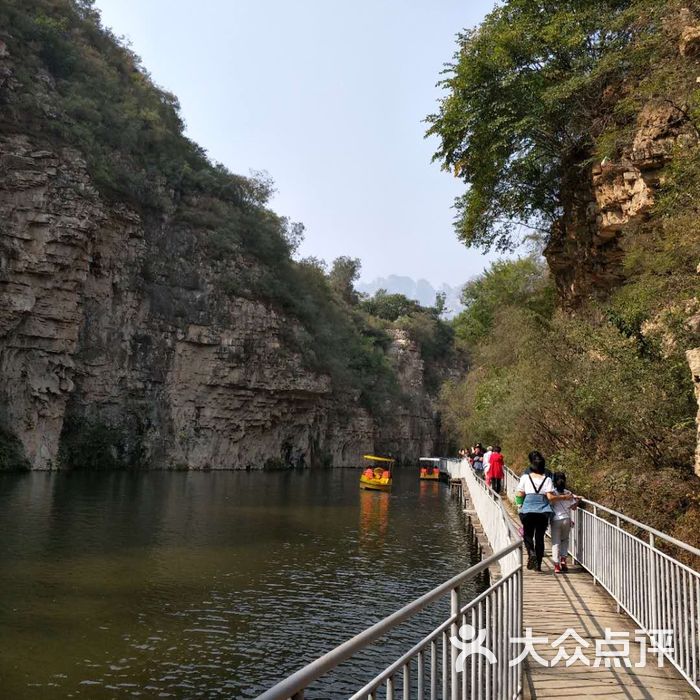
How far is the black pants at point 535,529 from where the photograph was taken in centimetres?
922

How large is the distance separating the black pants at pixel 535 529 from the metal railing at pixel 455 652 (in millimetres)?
3651

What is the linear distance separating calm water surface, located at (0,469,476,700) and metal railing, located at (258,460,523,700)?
479 centimetres

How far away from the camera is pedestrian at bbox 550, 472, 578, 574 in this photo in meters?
9.62

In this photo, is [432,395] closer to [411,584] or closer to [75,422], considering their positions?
[75,422]

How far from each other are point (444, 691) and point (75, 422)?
44176 millimetres

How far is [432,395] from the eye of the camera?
83938 mm

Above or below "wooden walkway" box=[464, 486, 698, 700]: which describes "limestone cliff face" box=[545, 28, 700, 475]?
above

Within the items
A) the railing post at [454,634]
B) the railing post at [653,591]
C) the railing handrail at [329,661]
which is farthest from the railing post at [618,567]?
the railing handrail at [329,661]

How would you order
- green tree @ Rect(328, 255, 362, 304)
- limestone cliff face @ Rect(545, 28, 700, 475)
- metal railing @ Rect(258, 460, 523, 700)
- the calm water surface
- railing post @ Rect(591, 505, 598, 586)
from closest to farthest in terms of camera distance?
metal railing @ Rect(258, 460, 523, 700)
the calm water surface
railing post @ Rect(591, 505, 598, 586)
limestone cliff face @ Rect(545, 28, 700, 475)
green tree @ Rect(328, 255, 362, 304)

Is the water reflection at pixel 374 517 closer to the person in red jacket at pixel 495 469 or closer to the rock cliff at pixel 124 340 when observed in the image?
the person in red jacket at pixel 495 469

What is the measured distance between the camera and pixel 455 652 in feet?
11.6

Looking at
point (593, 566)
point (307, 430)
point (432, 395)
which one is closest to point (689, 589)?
point (593, 566)

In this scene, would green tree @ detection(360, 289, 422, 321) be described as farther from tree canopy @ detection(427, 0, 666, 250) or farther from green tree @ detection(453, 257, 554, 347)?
tree canopy @ detection(427, 0, 666, 250)

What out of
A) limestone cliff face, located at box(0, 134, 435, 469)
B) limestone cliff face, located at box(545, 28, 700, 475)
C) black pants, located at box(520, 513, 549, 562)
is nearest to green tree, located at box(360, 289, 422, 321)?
limestone cliff face, located at box(0, 134, 435, 469)
